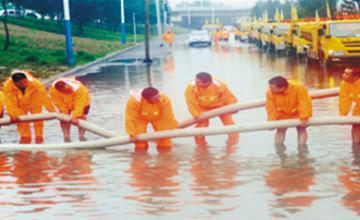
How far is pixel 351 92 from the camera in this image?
1011 cm

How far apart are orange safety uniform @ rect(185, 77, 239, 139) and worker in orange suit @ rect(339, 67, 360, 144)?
74.6 inches

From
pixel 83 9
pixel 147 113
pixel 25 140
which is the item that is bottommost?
pixel 25 140

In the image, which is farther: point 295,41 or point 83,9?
point 83,9

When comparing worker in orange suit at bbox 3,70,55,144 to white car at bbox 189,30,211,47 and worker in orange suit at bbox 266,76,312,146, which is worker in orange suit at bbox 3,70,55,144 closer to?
worker in orange suit at bbox 266,76,312,146

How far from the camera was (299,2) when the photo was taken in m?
68.9

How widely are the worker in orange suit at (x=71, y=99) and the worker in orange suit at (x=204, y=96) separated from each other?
1709 mm

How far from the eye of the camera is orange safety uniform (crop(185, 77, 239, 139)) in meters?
11.1

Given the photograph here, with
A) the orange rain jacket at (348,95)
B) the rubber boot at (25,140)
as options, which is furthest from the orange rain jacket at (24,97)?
the orange rain jacket at (348,95)

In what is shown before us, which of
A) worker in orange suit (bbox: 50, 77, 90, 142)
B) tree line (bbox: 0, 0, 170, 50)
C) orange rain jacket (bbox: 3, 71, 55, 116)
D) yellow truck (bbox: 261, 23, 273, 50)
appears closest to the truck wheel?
worker in orange suit (bbox: 50, 77, 90, 142)

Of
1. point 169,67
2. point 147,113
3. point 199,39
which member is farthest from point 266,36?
point 147,113

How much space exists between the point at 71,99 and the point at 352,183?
18.2ft

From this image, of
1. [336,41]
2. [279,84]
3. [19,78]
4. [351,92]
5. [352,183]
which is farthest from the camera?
[336,41]

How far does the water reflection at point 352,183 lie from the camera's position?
264 inches

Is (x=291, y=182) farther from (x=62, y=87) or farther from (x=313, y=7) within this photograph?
(x=313, y=7)
